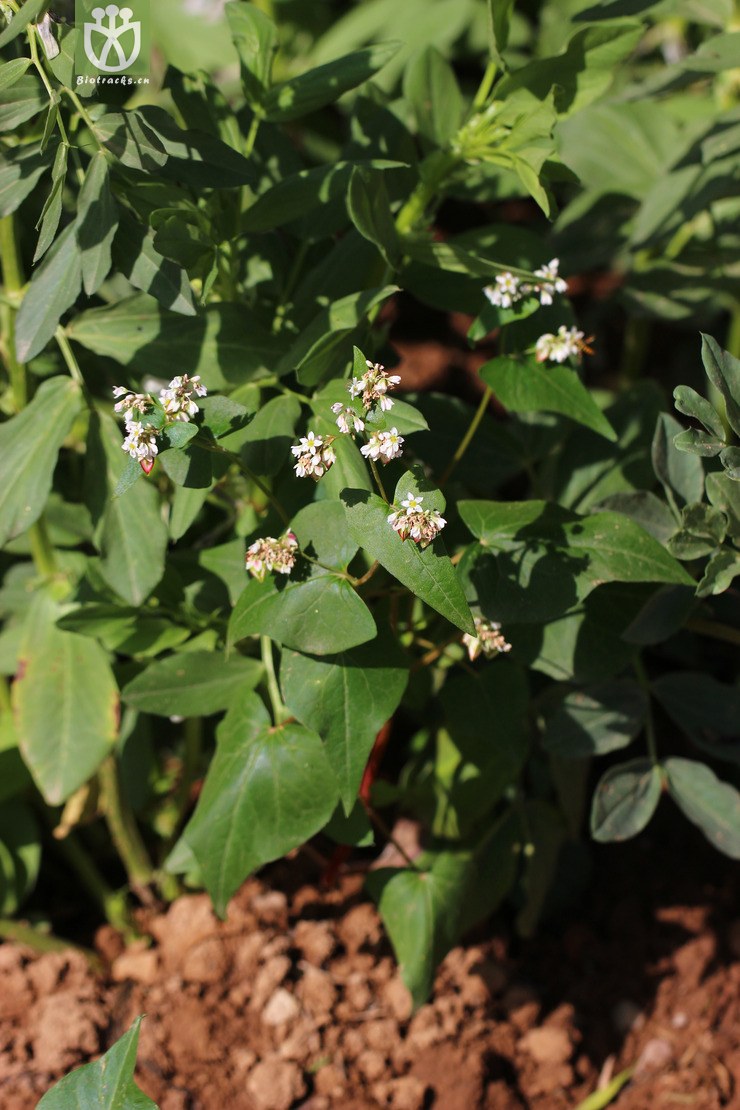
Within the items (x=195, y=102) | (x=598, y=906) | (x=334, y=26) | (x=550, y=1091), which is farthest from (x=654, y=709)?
(x=334, y=26)

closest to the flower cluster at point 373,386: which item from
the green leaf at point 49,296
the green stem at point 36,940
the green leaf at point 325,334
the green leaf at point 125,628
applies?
the green leaf at point 325,334

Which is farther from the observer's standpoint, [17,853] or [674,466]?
[17,853]

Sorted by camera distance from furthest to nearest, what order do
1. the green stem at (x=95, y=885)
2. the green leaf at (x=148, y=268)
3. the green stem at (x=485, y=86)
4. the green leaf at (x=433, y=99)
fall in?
the green stem at (x=95, y=885), the green leaf at (x=433, y=99), the green stem at (x=485, y=86), the green leaf at (x=148, y=268)

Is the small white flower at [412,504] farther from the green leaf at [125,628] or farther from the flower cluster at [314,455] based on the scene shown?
the green leaf at [125,628]

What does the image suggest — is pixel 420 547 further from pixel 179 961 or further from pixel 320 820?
pixel 179 961

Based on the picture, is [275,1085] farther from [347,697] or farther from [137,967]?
[347,697]

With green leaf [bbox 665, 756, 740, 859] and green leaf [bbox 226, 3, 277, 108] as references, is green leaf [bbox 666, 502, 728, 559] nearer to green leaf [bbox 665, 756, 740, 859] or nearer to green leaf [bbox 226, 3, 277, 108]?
green leaf [bbox 665, 756, 740, 859]

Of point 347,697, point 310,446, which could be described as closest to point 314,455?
point 310,446
